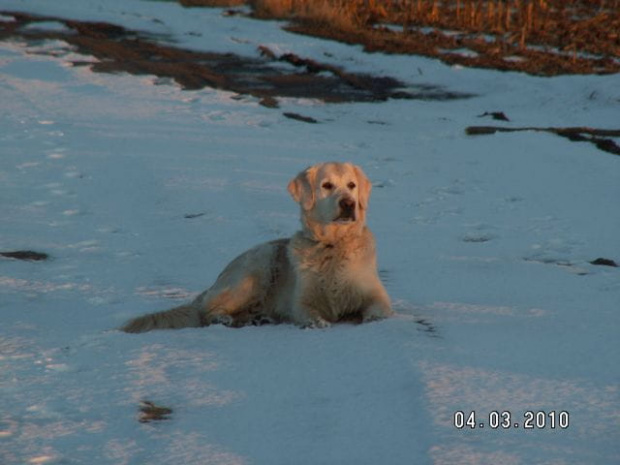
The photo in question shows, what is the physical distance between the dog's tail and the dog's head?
107 centimetres

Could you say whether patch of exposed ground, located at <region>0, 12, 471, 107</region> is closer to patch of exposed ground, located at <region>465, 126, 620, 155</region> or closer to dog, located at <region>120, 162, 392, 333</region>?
patch of exposed ground, located at <region>465, 126, 620, 155</region>

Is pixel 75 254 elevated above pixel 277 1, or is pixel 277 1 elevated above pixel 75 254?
pixel 277 1

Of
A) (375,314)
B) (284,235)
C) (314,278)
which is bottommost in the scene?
(284,235)

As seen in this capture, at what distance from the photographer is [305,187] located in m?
8.14

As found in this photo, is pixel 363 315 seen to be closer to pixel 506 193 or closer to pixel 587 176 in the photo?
pixel 506 193

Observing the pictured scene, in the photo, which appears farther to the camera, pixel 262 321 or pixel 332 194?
pixel 262 321

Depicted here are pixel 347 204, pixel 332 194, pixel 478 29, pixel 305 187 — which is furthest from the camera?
pixel 478 29

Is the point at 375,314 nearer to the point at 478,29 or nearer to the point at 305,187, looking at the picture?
the point at 305,187

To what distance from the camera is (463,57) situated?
79.0 ft

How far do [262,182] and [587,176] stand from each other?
13.2ft

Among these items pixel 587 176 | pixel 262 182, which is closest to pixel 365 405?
pixel 262 182
